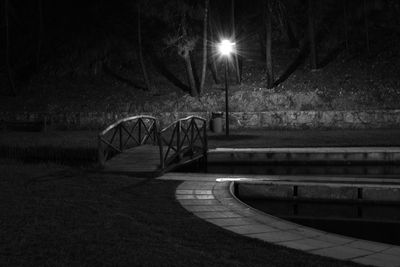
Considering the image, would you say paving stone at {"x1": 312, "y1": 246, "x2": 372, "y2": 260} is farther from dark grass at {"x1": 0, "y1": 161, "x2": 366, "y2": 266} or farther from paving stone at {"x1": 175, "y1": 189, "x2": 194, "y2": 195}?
paving stone at {"x1": 175, "y1": 189, "x2": 194, "y2": 195}

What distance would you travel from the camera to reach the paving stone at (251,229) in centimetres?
614

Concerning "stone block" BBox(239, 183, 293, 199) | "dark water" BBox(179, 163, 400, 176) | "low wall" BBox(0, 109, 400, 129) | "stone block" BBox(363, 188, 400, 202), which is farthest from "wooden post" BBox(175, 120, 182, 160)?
"low wall" BBox(0, 109, 400, 129)

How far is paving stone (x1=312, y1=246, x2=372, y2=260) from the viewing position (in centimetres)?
507

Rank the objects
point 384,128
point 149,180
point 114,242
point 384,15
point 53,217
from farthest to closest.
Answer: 1. point 384,15
2. point 384,128
3. point 149,180
4. point 53,217
5. point 114,242

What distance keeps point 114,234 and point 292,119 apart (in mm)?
19412

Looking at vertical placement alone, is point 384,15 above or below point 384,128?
above

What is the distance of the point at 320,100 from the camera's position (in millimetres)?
25281

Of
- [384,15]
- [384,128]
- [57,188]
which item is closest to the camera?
[57,188]

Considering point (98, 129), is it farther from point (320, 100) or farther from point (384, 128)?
point (384, 128)

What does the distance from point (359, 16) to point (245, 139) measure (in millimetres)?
15536

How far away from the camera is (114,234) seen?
581 cm

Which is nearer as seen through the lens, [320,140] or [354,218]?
[354,218]

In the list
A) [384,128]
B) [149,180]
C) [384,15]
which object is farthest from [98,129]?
[384,15]

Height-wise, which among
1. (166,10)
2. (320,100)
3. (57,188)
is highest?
(166,10)
